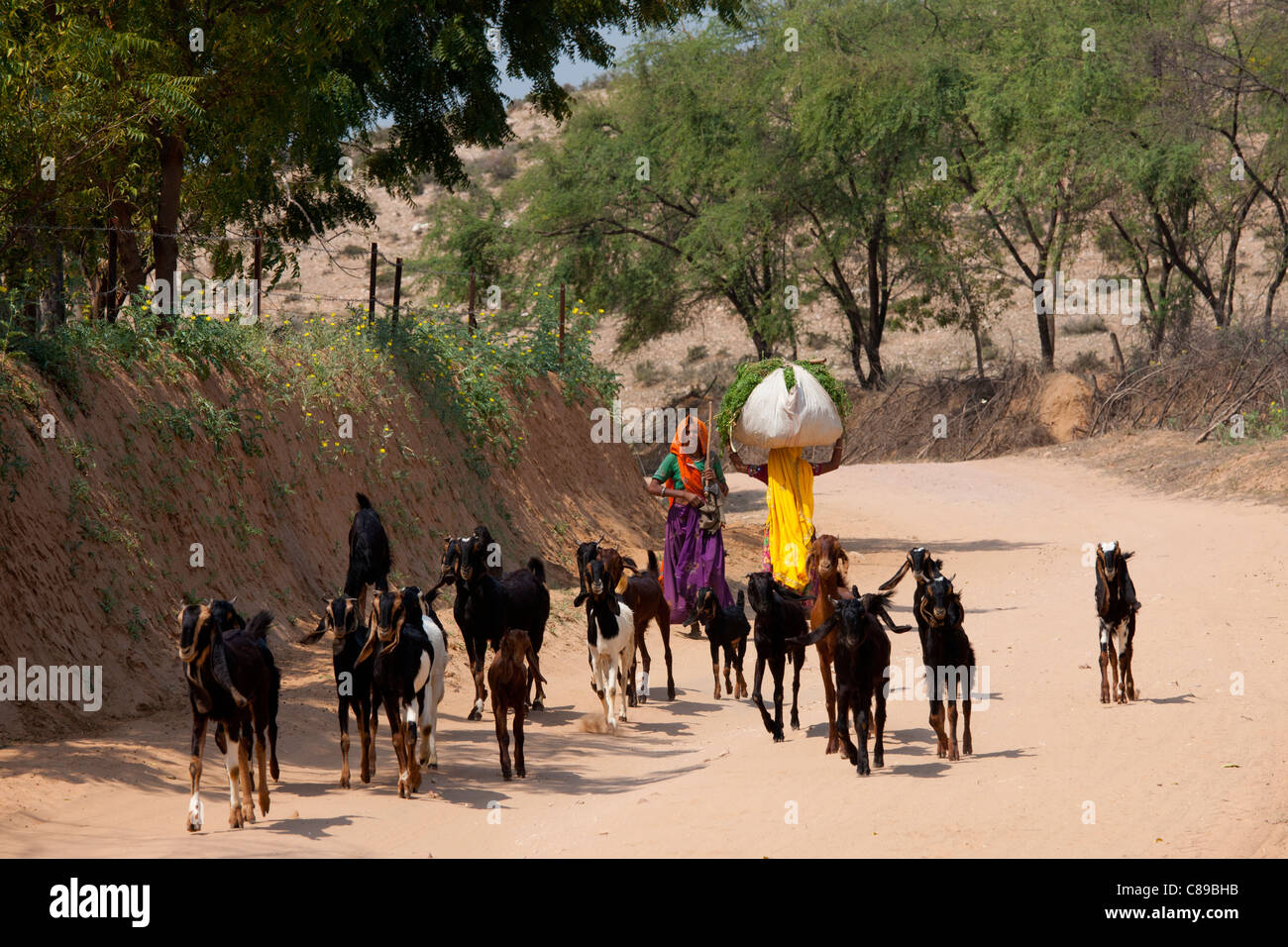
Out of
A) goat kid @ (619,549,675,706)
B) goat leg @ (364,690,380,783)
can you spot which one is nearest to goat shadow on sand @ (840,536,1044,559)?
goat kid @ (619,549,675,706)

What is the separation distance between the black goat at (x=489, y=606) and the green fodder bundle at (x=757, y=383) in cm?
311

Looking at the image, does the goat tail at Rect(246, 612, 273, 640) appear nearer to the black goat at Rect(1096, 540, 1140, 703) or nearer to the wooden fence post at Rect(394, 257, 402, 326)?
the black goat at Rect(1096, 540, 1140, 703)

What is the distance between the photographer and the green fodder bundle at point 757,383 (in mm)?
13781

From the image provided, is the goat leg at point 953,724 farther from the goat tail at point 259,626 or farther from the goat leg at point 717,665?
the goat tail at point 259,626

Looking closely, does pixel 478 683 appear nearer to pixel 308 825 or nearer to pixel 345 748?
pixel 345 748

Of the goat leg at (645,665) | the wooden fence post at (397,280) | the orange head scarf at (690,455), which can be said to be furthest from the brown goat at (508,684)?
the wooden fence post at (397,280)

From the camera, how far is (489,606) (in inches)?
429

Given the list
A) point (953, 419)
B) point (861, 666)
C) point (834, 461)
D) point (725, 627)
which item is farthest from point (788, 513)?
point (953, 419)

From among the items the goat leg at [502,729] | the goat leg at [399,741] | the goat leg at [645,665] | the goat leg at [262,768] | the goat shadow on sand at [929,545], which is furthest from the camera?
the goat shadow on sand at [929,545]

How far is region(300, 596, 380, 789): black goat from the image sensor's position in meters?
8.61

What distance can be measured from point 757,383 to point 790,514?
139 centimetres

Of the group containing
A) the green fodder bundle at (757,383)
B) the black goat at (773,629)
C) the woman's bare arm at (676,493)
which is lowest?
the black goat at (773,629)

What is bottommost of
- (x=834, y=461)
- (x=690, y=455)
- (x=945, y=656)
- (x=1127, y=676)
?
(x=1127, y=676)
